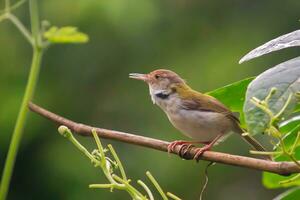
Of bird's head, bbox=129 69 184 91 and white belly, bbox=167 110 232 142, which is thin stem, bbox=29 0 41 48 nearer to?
white belly, bbox=167 110 232 142

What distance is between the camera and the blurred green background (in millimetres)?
7688

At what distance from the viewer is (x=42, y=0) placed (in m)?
8.38

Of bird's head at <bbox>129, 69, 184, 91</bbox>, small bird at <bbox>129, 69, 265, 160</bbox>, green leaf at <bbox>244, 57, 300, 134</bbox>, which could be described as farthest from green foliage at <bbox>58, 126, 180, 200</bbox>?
bird's head at <bbox>129, 69, 184, 91</bbox>

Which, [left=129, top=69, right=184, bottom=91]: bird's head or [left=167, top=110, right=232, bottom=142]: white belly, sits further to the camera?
[left=129, top=69, right=184, bottom=91]: bird's head

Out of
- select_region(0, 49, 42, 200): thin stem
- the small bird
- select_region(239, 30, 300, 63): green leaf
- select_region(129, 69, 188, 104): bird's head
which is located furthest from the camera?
select_region(129, 69, 188, 104): bird's head

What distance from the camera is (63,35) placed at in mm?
1339

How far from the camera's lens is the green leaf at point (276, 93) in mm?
1210

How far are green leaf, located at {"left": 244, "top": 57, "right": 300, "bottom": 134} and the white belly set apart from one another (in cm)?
165

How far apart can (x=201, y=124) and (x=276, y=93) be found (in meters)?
1.85

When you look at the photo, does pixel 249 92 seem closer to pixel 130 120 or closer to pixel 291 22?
pixel 130 120

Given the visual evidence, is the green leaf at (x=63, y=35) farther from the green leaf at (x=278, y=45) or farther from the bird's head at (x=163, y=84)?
the bird's head at (x=163, y=84)

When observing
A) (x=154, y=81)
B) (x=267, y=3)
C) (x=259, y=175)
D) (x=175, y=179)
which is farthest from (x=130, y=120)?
(x=154, y=81)

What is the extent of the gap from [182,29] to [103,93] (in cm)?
167

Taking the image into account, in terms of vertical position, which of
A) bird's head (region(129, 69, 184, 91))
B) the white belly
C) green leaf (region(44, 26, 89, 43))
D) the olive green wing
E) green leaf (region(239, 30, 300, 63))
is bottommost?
the white belly
